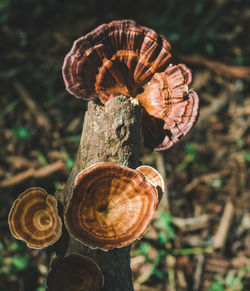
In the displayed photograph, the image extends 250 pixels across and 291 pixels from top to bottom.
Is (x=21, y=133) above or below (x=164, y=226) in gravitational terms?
above

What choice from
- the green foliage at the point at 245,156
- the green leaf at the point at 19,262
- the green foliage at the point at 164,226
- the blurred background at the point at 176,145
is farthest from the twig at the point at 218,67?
the green leaf at the point at 19,262

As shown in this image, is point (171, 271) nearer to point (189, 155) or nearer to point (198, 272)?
point (198, 272)

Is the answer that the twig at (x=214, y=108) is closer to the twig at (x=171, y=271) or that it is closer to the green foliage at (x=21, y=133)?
the twig at (x=171, y=271)

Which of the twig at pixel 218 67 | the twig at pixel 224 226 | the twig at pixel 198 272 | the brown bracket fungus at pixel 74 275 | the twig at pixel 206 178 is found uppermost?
the twig at pixel 218 67

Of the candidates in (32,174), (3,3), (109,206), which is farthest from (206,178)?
(3,3)

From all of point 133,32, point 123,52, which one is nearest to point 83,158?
point 123,52

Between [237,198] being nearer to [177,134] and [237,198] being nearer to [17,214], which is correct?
[177,134]

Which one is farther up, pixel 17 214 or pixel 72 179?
pixel 72 179
